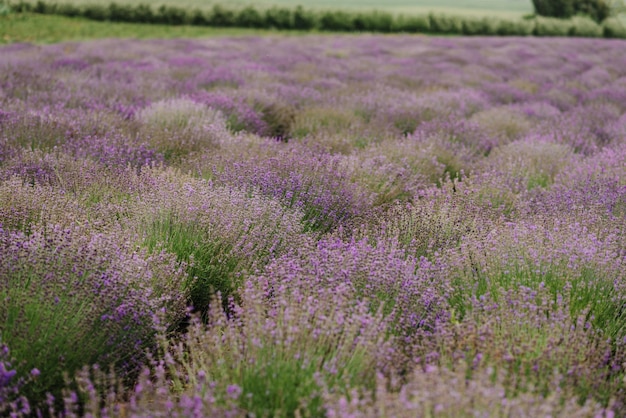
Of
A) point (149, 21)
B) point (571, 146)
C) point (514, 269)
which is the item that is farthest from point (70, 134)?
point (149, 21)

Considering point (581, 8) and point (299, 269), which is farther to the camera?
point (581, 8)

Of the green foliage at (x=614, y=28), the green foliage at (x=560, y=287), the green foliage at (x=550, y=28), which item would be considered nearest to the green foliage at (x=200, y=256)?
the green foliage at (x=560, y=287)

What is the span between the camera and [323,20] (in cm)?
2595

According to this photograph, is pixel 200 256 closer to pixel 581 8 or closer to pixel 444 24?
pixel 444 24

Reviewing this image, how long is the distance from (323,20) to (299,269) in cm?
2522

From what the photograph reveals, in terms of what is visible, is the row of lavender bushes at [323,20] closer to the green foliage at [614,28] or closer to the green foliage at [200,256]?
the green foliage at [614,28]

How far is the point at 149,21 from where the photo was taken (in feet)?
77.6

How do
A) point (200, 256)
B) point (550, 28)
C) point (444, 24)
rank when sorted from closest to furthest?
point (200, 256), point (444, 24), point (550, 28)

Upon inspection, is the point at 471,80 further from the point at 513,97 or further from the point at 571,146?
the point at 571,146

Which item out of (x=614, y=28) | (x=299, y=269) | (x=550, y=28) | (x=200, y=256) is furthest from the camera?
(x=614, y=28)

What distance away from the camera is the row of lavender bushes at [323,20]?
22938 millimetres

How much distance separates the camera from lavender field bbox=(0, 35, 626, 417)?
1.61m

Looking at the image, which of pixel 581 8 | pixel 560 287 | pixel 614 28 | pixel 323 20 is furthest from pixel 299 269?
pixel 581 8

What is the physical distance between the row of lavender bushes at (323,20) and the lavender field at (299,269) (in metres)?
19.5
